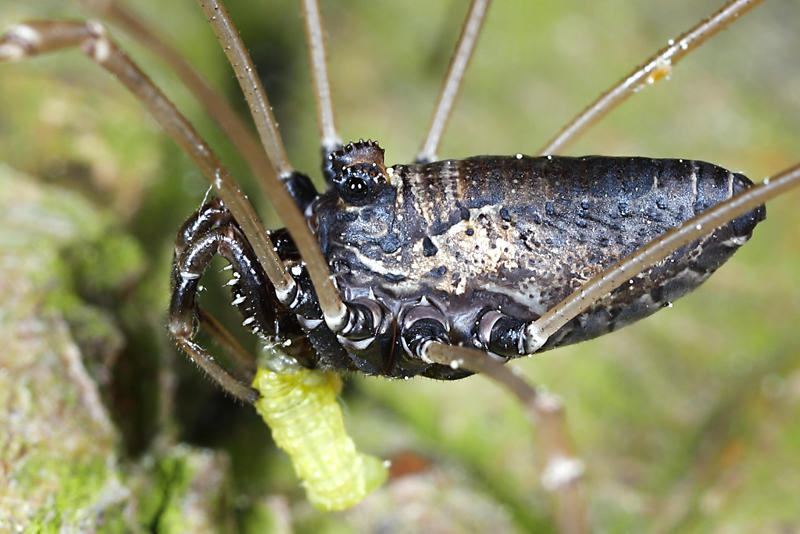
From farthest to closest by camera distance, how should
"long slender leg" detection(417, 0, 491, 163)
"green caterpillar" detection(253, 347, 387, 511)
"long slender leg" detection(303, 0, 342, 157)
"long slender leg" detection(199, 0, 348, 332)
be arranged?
"long slender leg" detection(417, 0, 491, 163), "long slender leg" detection(303, 0, 342, 157), "green caterpillar" detection(253, 347, 387, 511), "long slender leg" detection(199, 0, 348, 332)

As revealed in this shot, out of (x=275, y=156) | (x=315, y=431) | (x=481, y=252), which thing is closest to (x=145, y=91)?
(x=275, y=156)

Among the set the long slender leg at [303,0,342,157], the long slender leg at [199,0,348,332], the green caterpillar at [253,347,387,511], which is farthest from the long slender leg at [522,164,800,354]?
the long slender leg at [303,0,342,157]

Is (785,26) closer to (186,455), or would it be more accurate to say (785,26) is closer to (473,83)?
(473,83)

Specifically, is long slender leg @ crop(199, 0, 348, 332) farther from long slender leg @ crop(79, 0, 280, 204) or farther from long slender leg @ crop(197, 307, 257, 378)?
long slender leg @ crop(197, 307, 257, 378)

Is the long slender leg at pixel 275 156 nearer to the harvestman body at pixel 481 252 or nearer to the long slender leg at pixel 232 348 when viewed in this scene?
the harvestman body at pixel 481 252

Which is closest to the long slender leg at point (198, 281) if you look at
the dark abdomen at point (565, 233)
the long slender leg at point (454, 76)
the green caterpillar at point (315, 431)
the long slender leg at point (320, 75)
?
the green caterpillar at point (315, 431)
